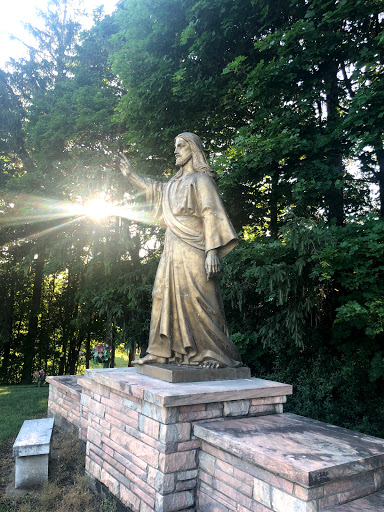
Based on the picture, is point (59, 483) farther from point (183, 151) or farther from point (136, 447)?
point (183, 151)

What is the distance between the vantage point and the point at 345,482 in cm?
209

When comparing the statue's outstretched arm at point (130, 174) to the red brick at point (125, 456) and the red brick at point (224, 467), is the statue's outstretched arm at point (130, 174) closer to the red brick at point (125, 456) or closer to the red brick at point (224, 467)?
the red brick at point (125, 456)

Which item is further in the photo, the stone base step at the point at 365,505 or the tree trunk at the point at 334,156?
the tree trunk at the point at 334,156

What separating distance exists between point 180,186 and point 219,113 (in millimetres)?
4993

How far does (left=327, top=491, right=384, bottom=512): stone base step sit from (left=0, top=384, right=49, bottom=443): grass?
4916 millimetres

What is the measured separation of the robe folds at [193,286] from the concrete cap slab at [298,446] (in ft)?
Result: 2.63

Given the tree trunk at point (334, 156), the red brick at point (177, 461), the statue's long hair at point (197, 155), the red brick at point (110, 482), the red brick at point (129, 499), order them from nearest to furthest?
1. the red brick at point (177, 461)
2. the red brick at point (129, 499)
3. the red brick at point (110, 482)
4. the statue's long hair at point (197, 155)
5. the tree trunk at point (334, 156)

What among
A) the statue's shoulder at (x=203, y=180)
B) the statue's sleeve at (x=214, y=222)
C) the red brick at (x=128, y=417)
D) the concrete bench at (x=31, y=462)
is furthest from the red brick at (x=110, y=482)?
the statue's shoulder at (x=203, y=180)

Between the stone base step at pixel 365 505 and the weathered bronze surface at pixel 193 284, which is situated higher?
the weathered bronze surface at pixel 193 284

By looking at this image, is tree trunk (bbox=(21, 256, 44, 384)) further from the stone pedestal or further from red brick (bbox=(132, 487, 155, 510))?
red brick (bbox=(132, 487, 155, 510))

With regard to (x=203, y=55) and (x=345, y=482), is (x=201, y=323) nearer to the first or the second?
(x=345, y=482)

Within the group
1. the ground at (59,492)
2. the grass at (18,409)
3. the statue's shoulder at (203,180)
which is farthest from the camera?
the grass at (18,409)

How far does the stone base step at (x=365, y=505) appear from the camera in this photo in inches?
76.9

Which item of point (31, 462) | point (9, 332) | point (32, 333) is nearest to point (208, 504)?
point (31, 462)
